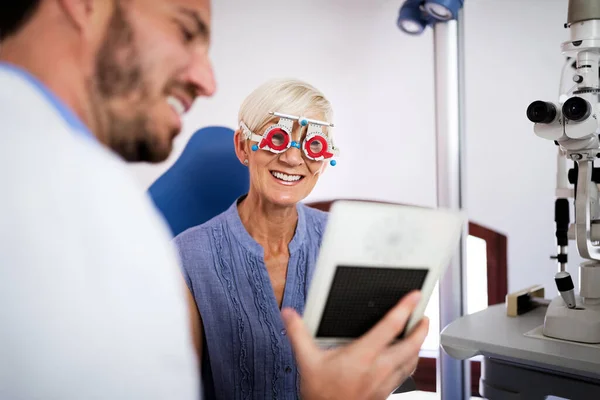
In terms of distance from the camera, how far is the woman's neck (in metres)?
1.36

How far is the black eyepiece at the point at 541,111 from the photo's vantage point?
4.32ft

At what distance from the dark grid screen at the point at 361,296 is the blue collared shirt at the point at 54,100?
Result: 1.52 feet

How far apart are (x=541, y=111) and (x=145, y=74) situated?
102cm

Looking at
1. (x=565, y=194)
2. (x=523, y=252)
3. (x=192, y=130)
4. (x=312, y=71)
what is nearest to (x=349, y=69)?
(x=312, y=71)

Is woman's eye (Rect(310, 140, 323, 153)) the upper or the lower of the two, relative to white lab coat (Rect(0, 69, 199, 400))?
upper

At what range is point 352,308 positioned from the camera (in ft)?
2.88

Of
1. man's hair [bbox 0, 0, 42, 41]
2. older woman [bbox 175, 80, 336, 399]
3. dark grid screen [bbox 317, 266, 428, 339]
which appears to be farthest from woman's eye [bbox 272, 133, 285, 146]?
man's hair [bbox 0, 0, 42, 41]

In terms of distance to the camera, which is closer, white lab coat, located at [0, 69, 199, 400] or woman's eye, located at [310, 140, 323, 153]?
white lab coat, located at [0, 69, 199, 400]

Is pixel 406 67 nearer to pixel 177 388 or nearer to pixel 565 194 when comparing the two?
pixel 565 194

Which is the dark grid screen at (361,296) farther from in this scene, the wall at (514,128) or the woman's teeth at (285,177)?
the wall at (514,128)

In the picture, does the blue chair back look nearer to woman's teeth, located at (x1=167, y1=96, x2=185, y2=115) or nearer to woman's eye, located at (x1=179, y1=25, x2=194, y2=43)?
woman's teeth, located at (x1=167, y1=96, x2=185, y2=115)

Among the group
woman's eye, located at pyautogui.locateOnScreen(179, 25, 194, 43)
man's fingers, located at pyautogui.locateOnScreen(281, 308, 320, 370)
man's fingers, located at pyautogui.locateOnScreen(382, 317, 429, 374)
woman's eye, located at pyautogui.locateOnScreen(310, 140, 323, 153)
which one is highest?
woman's eye, located at pyautogui.locateOnScreen(179, 25, 194, 43)

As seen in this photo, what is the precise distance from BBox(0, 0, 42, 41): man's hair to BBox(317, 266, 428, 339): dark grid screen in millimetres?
606

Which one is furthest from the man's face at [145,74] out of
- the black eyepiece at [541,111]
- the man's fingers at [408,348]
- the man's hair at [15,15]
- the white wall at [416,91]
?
the black eyepiece at [541,111]
